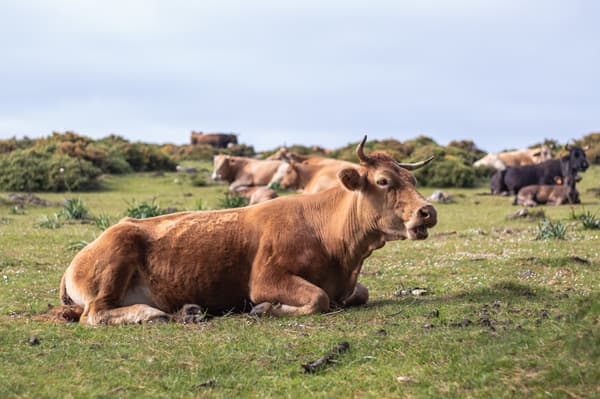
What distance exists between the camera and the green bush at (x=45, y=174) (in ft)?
105

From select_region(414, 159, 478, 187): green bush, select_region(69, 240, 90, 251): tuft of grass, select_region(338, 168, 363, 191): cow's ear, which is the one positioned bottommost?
select_region(69, 240, 90, 251): tuft of grass

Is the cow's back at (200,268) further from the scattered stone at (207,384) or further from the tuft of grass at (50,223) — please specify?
the tuft of grass at (50,223)

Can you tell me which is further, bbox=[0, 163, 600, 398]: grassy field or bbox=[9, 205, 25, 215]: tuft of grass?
bbox=[9, 205, 25, 215]: tuft of grass

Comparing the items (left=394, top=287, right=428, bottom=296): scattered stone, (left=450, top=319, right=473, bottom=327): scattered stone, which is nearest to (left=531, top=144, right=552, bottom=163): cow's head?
(left=394, top=287, right=428, bottom=296): scattered stone

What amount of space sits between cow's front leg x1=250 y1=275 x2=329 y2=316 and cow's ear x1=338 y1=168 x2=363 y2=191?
1.29 metres

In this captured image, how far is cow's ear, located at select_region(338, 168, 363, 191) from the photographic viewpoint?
9203mm

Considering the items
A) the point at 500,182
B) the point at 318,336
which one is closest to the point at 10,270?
the point at 318,336

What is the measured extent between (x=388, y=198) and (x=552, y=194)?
63.5 ft

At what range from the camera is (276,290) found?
8742 mm

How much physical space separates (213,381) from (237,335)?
1596mm

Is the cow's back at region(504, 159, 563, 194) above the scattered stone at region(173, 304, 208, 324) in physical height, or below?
above

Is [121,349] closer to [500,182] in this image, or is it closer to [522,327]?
[522,327]

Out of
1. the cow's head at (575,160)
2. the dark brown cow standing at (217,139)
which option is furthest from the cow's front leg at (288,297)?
the dark brown cow standing at (217,139)

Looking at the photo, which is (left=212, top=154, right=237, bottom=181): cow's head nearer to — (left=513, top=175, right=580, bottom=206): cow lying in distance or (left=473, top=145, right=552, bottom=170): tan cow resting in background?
(left=513, top=175, right=580, bottom=206): cow lying in distance
